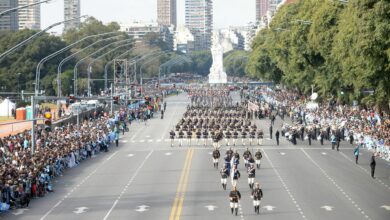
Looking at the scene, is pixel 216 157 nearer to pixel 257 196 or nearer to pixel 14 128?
pixel 257 196

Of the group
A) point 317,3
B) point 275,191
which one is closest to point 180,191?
point 275,191

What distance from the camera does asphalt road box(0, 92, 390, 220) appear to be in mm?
42156

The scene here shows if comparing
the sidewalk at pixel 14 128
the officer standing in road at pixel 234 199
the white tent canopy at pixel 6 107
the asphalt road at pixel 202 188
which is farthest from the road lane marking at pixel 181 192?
the white tent canopy at pixel 6 107

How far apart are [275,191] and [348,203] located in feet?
16.9

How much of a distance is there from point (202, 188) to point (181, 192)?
1815 mm

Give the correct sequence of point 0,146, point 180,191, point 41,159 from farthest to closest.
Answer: point 0,146, point 41,159, point 180,191

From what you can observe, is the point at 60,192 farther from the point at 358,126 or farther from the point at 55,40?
the point at 55,40

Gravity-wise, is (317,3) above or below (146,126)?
above

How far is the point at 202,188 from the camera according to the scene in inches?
1970

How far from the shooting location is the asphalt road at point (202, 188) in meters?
42.2

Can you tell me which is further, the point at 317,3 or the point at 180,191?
the point at 317,3

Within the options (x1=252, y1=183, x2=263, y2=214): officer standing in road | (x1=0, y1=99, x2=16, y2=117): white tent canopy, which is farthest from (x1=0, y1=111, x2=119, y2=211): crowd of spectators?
(x1=0, y1=99, x2=16, y2=117): white tent canopy

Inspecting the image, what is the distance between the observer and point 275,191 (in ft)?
160

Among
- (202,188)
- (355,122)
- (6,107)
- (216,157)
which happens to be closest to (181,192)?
(202,188)
